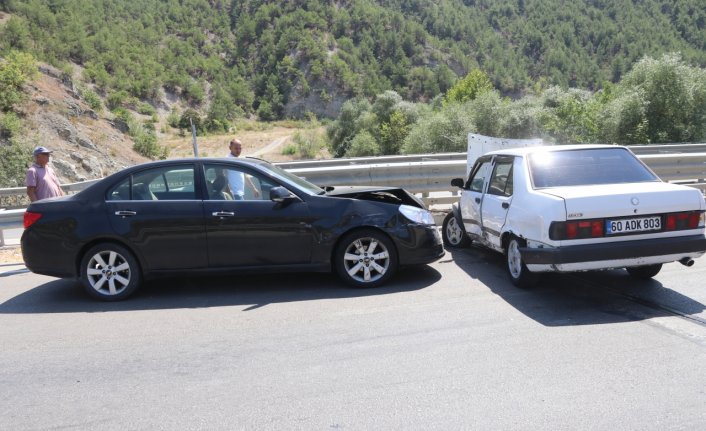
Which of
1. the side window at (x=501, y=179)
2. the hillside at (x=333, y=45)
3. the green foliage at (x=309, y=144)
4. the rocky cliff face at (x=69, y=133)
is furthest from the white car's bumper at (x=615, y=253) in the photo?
the hillside at (x=333, y=45)

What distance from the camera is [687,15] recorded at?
134500mm

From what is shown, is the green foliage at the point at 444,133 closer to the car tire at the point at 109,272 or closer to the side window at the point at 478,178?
the side window at the point at 478,178

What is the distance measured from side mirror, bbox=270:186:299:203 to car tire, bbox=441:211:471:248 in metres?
2.80

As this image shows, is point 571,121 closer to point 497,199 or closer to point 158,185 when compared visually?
point 497,199

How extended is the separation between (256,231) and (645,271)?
13.9 ft

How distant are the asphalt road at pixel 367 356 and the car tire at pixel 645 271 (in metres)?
0.10

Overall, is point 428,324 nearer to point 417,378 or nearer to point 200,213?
point 417,378

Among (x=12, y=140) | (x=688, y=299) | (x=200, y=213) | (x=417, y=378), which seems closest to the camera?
(x=417, y=378)

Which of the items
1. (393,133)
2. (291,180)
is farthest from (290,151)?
(291,180)

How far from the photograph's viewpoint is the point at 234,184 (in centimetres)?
645

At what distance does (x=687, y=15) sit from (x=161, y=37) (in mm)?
116876


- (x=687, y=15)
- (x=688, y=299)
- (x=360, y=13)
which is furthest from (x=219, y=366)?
(x=687, y=15)

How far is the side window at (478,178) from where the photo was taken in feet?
24.4

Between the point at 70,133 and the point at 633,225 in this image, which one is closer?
the point at 633,225
